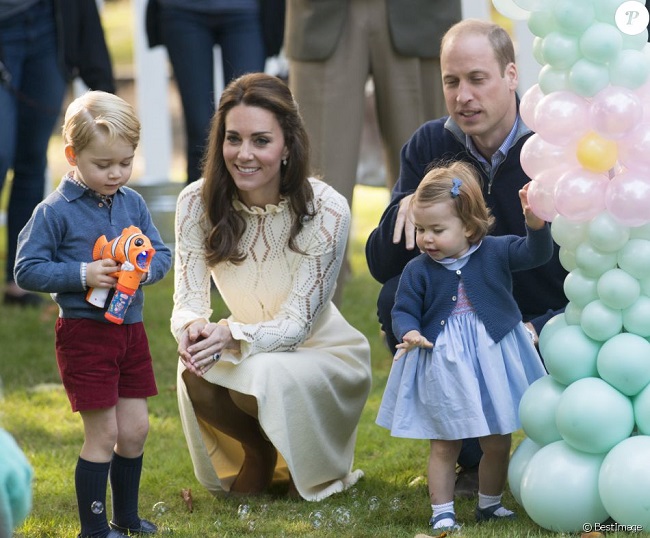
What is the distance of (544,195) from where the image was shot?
3248 millimetres

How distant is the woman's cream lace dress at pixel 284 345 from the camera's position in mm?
3840

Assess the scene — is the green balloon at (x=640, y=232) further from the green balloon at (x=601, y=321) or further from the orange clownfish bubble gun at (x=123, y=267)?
the orange clownfish bubble gun at (x=123, y=267)

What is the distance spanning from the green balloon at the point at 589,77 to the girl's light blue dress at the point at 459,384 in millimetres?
574

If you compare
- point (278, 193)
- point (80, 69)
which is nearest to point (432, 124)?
point (278, 193)

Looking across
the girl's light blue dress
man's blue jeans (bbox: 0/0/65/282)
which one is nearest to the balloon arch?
the girl's light blue dress

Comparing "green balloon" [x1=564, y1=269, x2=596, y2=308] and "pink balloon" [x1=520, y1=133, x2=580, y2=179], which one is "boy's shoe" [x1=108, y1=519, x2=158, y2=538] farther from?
"pink balloon" [x1=520, y1=133, x2=580, y2=179]

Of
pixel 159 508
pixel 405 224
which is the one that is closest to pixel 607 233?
pixel 405 224

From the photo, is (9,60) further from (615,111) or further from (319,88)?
(615,111)

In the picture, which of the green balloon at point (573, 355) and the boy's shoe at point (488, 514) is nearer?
the green balloon at point (573, 355)

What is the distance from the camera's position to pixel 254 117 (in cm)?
390

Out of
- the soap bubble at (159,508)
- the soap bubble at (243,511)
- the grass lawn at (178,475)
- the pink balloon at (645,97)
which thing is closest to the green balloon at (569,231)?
the pink balloon at (645,97)

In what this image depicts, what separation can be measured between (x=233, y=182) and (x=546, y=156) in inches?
45.5

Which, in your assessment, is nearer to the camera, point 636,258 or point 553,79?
point 636,258

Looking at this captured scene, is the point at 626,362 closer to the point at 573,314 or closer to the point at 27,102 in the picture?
the point at 573,314
